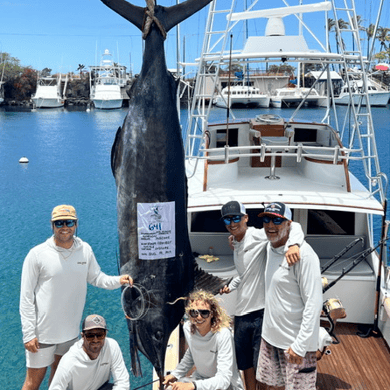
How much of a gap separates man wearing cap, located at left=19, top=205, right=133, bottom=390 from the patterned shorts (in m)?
0.87

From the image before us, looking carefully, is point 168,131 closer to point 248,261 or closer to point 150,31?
point 150,31

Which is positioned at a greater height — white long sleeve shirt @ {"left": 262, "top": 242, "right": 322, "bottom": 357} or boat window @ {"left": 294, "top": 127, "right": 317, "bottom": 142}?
boat window @ {"left": 294, "top": 127, "right": 317, "bottom": 142}

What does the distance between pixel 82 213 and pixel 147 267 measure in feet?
35.0

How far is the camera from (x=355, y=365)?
12.1 ft

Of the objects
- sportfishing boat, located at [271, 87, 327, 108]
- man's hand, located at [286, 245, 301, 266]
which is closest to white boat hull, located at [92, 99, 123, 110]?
sportfishing boat, located at [271, 87, 327, 108]

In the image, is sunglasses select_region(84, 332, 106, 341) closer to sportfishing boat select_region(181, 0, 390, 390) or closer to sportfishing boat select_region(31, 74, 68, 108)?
sportfishing boat select_region(181, 0, 390, 390)

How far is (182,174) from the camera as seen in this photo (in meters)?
2.79

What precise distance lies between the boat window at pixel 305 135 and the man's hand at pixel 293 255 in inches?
187

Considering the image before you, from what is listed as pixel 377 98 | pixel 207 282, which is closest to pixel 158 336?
pixel 207 282

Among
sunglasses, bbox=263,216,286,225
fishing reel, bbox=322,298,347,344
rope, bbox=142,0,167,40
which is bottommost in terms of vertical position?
fishing reel, bbox=322,298,347,344

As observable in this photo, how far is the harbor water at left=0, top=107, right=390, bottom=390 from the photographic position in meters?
6.21

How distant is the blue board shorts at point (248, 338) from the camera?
2773 mm

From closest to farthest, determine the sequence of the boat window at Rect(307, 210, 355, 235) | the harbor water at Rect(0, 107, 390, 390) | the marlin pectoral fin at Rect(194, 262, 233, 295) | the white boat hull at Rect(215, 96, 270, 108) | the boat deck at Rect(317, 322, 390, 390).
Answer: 1. the marlin pectoral fin at Rect(194, 262, 233, 295)
2. the boat deck at Rect(317, 322, 390, 390)
3. the boat window at Rect(307, 210, 355, 235)
4. the harbor water at Rect(0, 107, 390, 390)
5. the white boat hull at Rect(215, 96, 270, 108)

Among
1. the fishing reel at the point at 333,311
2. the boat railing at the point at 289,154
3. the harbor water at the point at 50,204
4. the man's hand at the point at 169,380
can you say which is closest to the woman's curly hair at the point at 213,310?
the man's hand at the point at 169,380
